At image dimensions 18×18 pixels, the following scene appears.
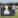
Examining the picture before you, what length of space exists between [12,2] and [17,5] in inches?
4.6

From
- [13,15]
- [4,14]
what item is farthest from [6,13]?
[13,15]

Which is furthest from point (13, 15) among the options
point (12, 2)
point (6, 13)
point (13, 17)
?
point (12, 2)

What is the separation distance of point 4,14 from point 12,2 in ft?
0.94

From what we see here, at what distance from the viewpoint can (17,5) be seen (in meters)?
0.64

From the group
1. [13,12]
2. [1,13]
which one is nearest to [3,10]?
[1,13]

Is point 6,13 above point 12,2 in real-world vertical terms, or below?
below

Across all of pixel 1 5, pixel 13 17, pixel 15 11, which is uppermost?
pixel 1 5

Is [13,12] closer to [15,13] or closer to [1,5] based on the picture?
[15,13]

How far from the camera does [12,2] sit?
63 cm

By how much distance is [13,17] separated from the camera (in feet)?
2.07

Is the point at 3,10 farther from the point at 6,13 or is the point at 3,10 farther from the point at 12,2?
the point at 12,2

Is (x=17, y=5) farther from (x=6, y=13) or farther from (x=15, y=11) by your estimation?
(x=6, y=13)

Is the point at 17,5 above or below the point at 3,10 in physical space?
above

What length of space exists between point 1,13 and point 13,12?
241 millimetres
